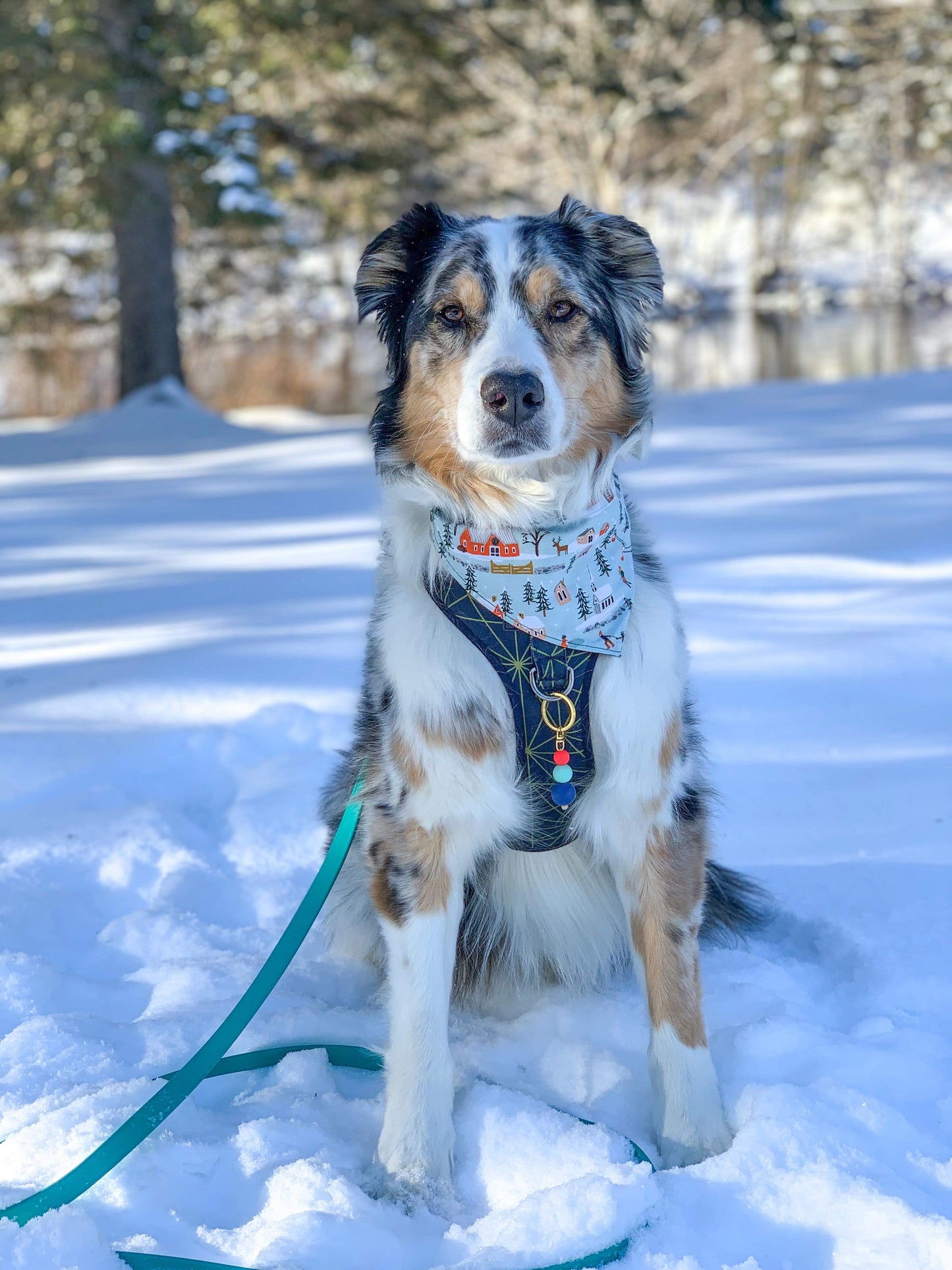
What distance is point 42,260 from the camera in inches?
739

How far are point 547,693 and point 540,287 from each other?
0.83 metres

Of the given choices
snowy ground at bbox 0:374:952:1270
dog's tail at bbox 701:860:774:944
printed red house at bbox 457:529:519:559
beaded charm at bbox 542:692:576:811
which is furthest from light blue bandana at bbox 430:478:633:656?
snowy ground at bbox 0:374:952:1270

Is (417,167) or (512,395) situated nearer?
(512,395)

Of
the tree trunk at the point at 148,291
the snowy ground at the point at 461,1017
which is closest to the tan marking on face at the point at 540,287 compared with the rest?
the snowy ground at the point at 461,1017

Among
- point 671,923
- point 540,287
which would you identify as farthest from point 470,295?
point 671,923

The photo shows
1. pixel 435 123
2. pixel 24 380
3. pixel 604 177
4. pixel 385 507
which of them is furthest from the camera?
pixel 604 177

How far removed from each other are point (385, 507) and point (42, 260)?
60.0ft

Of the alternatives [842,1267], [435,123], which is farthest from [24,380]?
[842,1267]

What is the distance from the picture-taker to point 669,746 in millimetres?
2346

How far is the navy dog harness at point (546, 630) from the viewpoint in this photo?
7.54ft

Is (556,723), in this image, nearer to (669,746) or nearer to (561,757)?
(561,757)

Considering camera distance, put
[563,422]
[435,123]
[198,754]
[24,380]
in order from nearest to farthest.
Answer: [563,422], [198,754], [435,123], [24,380]

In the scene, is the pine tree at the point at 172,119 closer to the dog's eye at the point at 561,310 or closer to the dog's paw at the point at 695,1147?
the dog's eye at the point at 561,310

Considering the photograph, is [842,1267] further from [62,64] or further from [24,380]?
[24,380]
